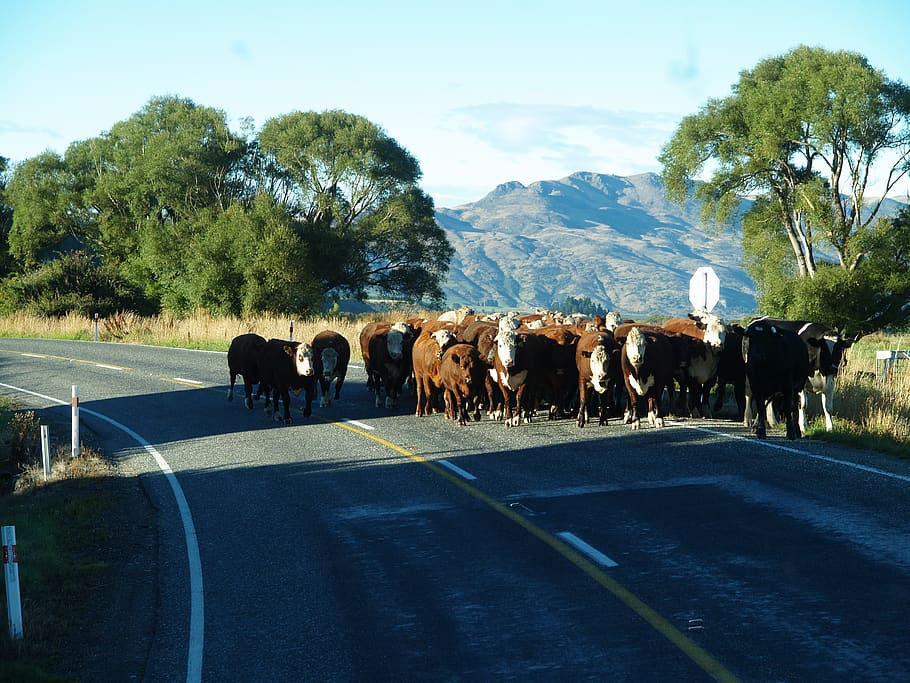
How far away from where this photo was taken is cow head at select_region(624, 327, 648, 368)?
58.0ft

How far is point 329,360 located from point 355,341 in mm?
16222

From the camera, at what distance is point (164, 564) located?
1056cm

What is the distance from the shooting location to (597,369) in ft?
60.6

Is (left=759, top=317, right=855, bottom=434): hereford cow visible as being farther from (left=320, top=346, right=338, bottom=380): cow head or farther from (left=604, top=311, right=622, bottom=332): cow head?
(left=320, top=346, right=338, bottom=380): cow head

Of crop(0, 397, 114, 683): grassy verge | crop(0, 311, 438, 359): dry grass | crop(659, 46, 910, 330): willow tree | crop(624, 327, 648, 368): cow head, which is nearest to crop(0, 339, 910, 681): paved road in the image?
crop(0, 397, 114, 683): grassy verge

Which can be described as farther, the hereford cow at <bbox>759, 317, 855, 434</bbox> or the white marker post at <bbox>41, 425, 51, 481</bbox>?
the hereford cow at <bbox>759, 317, 855, 434</bbox>

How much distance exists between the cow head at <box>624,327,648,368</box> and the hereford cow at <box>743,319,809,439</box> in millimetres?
1717

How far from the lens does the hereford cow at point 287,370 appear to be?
69.0 feet

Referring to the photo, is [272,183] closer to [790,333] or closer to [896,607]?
[790,333]

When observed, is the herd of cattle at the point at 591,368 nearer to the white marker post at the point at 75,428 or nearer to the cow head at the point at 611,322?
the cow head at the point at 611,322

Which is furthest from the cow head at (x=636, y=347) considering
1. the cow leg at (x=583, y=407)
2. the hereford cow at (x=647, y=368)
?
the cow leg at (x=583, y=407)

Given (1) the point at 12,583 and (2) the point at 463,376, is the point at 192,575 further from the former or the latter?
(2) the point at 463,376

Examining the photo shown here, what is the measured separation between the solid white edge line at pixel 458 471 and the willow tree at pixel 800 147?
119ft

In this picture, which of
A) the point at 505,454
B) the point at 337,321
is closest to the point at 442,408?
the point at 505,454
